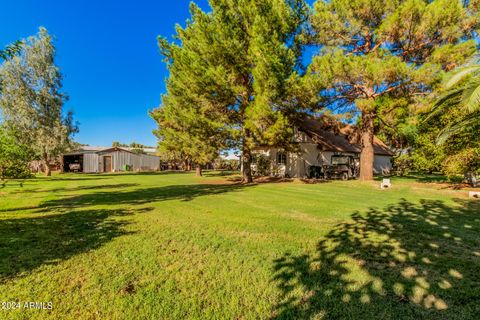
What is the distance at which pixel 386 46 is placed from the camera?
15797mm

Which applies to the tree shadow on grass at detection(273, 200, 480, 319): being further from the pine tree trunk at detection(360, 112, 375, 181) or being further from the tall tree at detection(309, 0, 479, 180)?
the pine tree trunk at detection(360, 112, 375, 181)

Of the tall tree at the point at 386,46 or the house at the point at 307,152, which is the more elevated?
the tall tree at the point at 386,46

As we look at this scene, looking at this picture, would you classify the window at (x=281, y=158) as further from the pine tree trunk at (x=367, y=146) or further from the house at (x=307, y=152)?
the pine tree trunk at (x=367, y=146)

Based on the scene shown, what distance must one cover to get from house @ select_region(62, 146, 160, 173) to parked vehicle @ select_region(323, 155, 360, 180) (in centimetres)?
3187

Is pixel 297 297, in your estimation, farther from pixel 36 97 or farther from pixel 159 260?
pixel 36 97

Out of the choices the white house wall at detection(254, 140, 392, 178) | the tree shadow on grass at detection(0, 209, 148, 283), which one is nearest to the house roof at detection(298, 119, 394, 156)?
the white house wall at detection(254, 140, 392, 178)

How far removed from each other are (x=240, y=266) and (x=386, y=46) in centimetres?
1751

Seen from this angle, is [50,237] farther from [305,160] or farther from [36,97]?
[36,97]

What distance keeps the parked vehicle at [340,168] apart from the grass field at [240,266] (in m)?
13.5

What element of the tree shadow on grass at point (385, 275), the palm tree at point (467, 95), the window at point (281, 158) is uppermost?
the palm tree at point (467, 95)

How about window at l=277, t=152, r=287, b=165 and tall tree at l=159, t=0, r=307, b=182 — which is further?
window at l=277, t=152, r=287, b=165

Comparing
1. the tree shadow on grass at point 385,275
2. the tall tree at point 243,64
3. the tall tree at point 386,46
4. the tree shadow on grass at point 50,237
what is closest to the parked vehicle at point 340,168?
the tall tree at point 386,46

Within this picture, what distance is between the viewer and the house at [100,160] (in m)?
38.6

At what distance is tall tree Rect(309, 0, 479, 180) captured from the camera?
1311 cm
